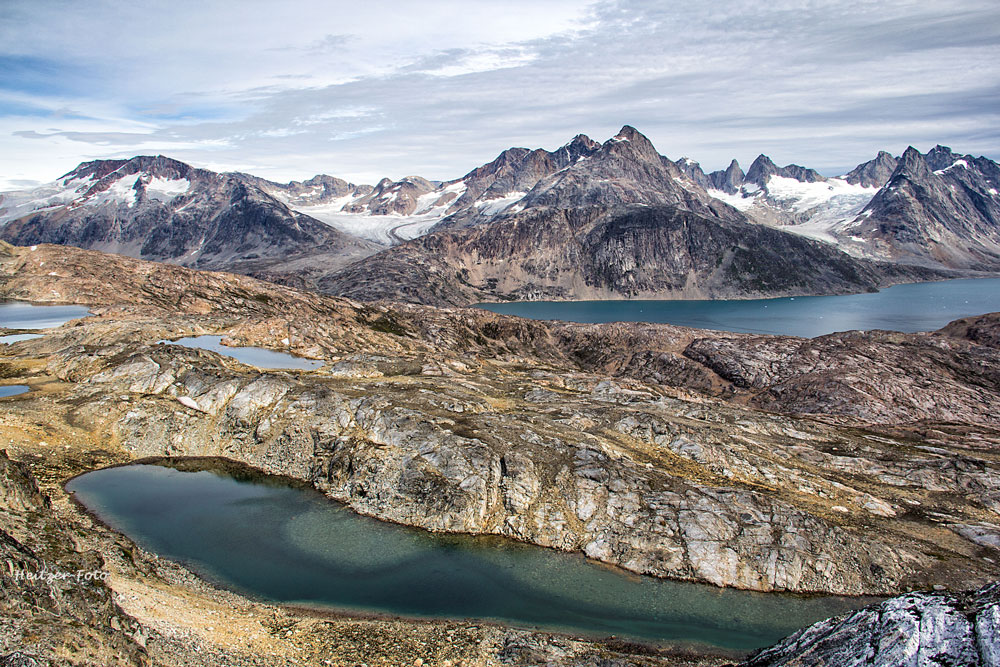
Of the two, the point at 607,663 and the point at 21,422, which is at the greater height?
the point at 21,422

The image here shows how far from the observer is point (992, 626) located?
15117 mm

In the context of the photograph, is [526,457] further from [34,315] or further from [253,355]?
[34,315]

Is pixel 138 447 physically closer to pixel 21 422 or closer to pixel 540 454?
pixel 21 422

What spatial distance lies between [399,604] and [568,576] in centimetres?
1216

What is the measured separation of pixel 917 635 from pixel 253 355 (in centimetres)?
7423

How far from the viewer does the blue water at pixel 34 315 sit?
83000 mm

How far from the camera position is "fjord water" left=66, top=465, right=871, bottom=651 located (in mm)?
34188

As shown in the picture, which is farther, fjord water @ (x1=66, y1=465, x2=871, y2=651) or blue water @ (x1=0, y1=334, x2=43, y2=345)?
blue water @ (x1=0, y1=334, x2=43, y2=345)

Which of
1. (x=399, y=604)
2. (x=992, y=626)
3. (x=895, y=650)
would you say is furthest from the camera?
(x=399, y=604)

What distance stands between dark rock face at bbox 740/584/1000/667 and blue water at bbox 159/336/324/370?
207ft

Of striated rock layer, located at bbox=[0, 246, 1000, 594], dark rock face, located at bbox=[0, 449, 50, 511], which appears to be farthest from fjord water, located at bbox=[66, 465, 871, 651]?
dark rock face, located at bbox=[0, 449, 50, 511]

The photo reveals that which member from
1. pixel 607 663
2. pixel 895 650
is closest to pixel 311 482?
pixel 607 663

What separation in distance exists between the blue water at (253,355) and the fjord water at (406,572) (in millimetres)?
25489

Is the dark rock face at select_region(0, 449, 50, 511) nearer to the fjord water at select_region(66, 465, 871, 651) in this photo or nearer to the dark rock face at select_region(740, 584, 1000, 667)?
the fjord water at select_region(66, 465, 871, 651)
